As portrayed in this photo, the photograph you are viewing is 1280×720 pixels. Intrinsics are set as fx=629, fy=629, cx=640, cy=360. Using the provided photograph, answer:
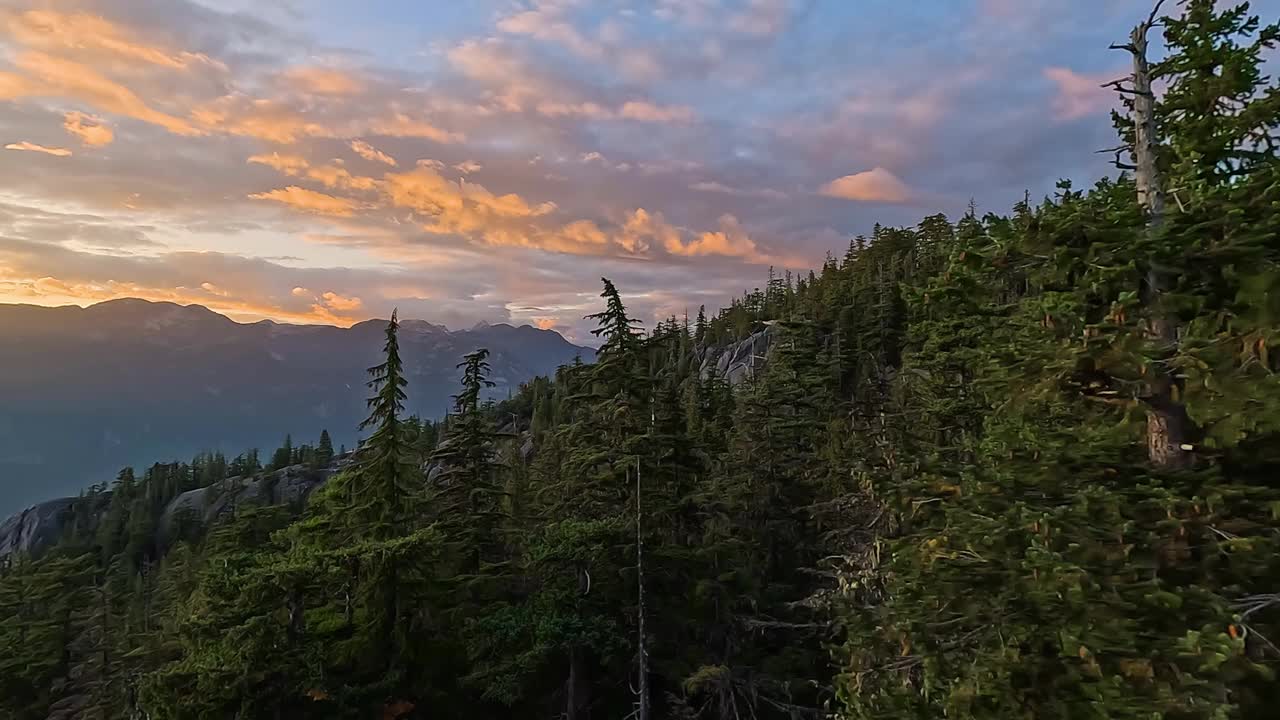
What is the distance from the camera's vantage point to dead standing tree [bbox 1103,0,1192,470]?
650 cm

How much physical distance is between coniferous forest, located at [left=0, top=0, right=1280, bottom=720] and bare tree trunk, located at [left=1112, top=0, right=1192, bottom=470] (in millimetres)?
40

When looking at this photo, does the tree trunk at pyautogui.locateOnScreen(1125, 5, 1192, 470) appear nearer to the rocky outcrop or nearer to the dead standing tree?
the dead standing tree

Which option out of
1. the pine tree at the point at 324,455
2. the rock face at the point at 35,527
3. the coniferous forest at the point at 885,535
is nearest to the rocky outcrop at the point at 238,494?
the pine tree at the point at 324,455

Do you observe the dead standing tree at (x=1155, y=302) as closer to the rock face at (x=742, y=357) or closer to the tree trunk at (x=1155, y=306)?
the tree trunk at (x=1155, y=306)

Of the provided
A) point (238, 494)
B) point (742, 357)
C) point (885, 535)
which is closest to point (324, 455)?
point (238, 494)

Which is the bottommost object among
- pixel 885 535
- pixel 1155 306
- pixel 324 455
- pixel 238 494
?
pixel 238 494

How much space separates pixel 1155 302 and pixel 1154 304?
0.08ft

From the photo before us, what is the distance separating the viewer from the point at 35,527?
12888cm

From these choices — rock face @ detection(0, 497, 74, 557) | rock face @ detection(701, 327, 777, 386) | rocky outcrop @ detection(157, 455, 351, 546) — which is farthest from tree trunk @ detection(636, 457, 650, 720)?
rock face @ detection(0, 497, 74, 557)

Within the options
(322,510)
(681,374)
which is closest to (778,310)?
(681,374)

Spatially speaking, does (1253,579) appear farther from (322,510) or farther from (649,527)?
(322,510)

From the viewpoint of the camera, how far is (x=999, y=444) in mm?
10062

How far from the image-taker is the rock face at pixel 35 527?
12594 cm

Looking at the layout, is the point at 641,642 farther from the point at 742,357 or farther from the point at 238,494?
the point at 238,494
